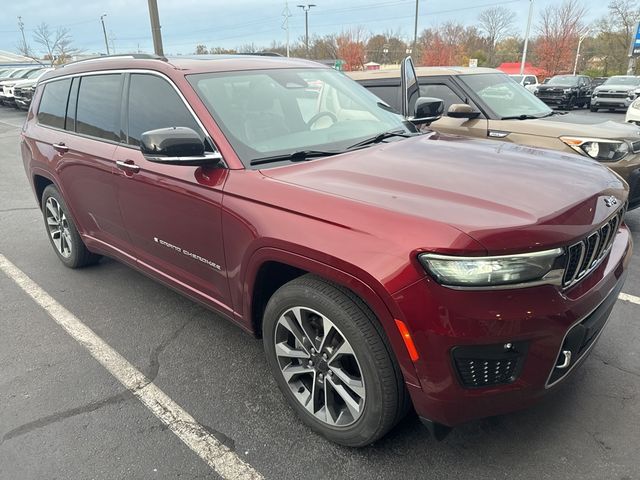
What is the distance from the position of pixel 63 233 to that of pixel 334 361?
11.6 feet

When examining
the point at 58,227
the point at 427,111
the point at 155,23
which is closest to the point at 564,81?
the point at 155,23

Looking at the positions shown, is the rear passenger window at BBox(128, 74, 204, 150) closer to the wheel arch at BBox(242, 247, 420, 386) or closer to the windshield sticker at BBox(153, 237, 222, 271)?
the windshield sticker at BBox(153, 237, 222, 271)

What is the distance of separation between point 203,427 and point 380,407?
102 centimetres

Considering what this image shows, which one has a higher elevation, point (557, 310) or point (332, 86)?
point (332, 86)

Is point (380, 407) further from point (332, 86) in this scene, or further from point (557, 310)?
point (332, 86)

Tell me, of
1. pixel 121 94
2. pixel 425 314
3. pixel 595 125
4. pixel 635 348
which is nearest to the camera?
pixel 425 314

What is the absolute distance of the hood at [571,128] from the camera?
16.6 ft

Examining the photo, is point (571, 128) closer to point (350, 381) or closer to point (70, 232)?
point (350, 381)

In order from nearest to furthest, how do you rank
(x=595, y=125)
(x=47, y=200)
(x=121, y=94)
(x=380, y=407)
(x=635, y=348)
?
(x=380, y=407) < (x=635, y=348) < (x=121, y=94) < (x=47, y=200) < (x=595, y=125)

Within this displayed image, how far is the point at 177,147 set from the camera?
97.2 inches

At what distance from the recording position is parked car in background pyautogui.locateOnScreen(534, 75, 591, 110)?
2325cm

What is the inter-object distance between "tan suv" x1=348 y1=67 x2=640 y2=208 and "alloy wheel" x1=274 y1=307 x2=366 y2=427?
9.55 feet

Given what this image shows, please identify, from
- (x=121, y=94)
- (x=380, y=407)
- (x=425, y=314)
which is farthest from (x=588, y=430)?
(x=121, y=94)

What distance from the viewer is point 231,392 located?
2.84 m
